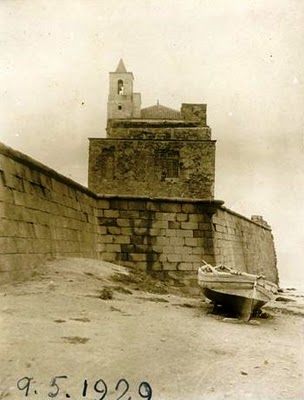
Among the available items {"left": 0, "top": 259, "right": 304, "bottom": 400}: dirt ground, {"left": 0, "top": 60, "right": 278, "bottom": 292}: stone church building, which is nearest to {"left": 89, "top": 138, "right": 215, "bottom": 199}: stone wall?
{"left": 0, "top": 60, "right": 278, "bottom": 292}: stone church building

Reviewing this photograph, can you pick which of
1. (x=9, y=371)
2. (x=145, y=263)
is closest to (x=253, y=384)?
(x=9, y=371)

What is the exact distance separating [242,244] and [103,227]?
8.34 meters

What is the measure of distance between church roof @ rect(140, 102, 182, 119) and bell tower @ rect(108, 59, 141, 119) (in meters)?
7.60

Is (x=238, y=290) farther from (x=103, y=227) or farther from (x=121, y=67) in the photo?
(x=121, y=67)

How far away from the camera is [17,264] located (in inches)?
297

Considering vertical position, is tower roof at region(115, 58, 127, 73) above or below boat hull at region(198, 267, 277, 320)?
above

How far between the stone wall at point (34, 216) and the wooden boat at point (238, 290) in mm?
3225

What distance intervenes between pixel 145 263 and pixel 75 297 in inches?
248

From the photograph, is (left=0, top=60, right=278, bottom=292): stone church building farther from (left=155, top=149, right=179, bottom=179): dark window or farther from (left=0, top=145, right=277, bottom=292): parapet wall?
(left=155, top=149, right=179, bottom=179): dark window

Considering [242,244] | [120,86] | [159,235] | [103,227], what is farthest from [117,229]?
[120,86]

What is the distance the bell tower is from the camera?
48428mm

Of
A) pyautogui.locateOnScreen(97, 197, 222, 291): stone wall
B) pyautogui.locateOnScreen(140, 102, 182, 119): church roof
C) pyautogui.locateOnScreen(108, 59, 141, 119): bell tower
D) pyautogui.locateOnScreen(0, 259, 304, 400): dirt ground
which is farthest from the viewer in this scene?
pyautogui.locateOnScreen(108, 59, 141, 119): bell tower

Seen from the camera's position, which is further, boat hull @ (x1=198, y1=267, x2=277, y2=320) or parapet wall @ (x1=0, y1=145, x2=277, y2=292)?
boat hull @ (x1=198, y1=267, x2=277, y2=320)

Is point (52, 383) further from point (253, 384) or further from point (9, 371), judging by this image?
point (253, 384)
